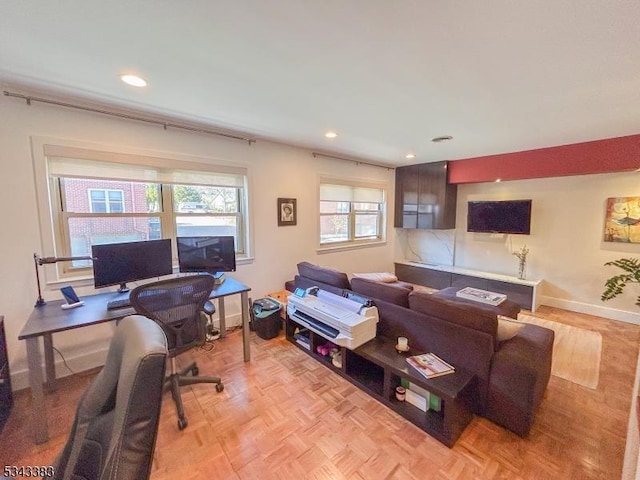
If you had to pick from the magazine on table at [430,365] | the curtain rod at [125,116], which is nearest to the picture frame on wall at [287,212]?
the curtain rod at [125,116]

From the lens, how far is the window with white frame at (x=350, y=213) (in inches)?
173

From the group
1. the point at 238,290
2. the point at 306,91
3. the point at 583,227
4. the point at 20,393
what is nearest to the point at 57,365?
the point at 20,393

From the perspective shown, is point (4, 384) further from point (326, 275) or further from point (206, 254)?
point (326, 275)

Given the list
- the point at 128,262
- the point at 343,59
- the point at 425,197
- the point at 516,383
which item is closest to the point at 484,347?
the point at 516,383

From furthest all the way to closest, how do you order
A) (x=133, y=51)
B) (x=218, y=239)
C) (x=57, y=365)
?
(x=218, y=239) < (x=57, y=365) < (x=133, y=51)

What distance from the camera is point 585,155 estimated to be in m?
3.26

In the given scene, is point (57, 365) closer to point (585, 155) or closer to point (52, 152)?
point (52, 152)

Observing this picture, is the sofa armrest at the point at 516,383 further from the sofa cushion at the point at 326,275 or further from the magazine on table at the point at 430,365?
the sofa cushion at the point at 326,275

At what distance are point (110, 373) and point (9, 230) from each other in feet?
7.12

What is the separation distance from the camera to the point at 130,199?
2.61m

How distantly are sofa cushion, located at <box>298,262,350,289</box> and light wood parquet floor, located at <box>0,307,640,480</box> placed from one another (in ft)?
2.79

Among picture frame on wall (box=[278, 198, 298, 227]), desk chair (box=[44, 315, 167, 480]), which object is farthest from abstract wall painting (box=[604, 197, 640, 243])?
desk chair (box=[44, 315, 167, 480])

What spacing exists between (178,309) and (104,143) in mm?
1700

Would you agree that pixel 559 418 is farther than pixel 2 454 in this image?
Yes
